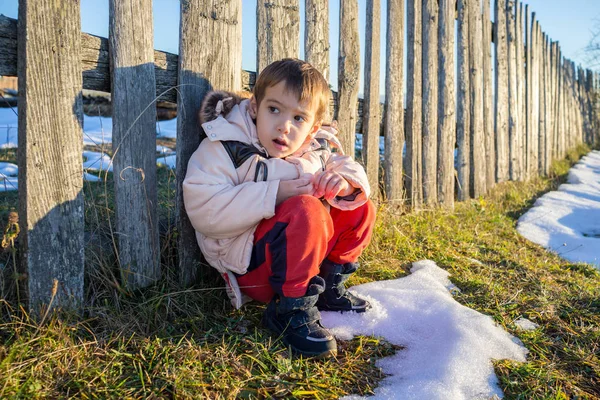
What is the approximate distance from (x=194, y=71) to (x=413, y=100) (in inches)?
84.2

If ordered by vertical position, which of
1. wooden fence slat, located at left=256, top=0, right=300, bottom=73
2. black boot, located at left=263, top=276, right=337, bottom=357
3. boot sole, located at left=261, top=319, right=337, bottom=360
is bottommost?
boot sole, located at left=261, top=319, right=337, bottom=360

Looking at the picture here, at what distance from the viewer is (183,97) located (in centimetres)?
235

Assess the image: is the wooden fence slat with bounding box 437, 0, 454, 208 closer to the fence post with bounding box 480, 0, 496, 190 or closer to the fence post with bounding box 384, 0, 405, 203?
the fence post with bounding box 384, 0, 405, 203

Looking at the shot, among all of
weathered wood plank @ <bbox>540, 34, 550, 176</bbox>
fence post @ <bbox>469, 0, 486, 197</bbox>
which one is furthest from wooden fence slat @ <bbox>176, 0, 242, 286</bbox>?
weathered wood plank @ <bbox>540, 34, 550, 176</bbox>

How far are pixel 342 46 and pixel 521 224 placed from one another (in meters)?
2.34

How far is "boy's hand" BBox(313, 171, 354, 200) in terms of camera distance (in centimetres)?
213

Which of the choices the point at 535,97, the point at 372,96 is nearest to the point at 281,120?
the point at 372,96

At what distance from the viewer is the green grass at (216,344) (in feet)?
5.51

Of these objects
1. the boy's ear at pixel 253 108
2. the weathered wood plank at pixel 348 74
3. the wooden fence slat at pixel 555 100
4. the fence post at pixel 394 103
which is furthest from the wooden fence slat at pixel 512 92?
the boy's ear at pixel 253 108

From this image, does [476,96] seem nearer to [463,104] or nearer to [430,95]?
[463,104]

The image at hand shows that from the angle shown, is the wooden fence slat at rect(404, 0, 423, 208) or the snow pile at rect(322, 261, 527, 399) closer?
the snow pile at rect(322, 261, 527, 399)

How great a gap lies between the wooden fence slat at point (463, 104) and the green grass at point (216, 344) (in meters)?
1.89

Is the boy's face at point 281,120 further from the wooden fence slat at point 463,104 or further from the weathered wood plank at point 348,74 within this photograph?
the wooden fence slat at point 463,104

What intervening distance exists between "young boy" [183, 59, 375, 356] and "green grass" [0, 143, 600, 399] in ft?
0.49
